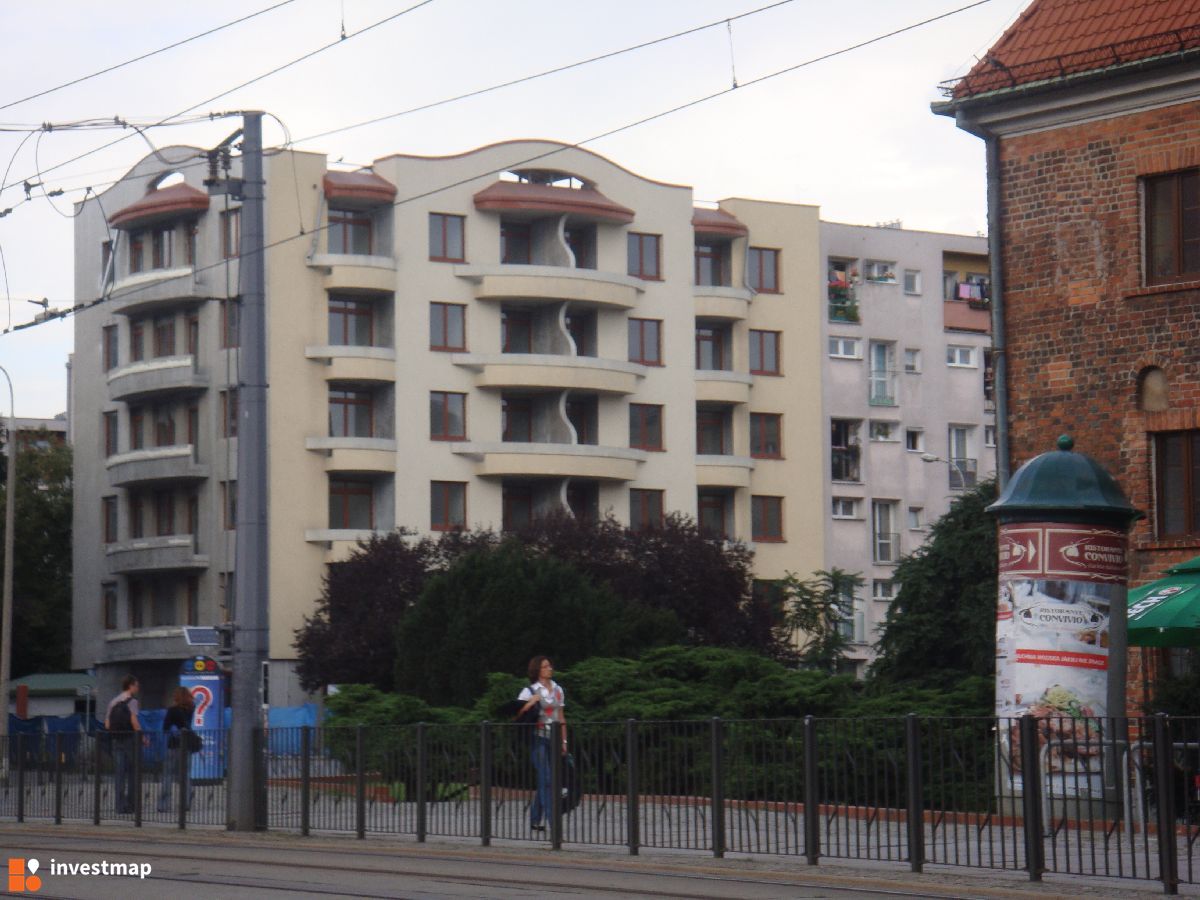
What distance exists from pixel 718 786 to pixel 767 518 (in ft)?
177

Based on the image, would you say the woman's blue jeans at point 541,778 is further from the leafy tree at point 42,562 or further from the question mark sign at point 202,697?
the leafy tree at point 42,562

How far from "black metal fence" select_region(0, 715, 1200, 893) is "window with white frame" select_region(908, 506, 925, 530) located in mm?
54118

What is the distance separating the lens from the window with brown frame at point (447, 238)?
64.4m

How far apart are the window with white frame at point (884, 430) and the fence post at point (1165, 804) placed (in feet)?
203

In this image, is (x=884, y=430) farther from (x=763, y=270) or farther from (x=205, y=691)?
(x=205, y=691)

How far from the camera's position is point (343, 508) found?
2518 inches

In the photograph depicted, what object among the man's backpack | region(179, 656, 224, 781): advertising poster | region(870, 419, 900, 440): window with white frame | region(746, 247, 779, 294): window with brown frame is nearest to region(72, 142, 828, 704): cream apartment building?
region(746, 247, 779, 294): window with brown frame

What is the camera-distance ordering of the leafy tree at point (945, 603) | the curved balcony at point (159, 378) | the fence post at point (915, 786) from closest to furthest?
1. the fence post at point (915, 786)
2. the leafy tree at point (945, 603)
3. the curved balcony at point (159, 378)

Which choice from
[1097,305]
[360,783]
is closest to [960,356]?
[1097,305]

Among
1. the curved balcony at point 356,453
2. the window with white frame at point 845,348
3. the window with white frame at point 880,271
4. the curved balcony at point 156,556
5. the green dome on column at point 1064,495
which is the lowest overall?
the green dome on column at point 1064,495

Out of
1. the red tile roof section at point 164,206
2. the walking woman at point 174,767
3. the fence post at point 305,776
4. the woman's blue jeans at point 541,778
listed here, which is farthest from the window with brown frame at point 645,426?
the woman's blue jeans at point 541,778

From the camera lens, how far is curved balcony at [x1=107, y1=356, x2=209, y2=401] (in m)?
64.2

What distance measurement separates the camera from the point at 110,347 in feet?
225

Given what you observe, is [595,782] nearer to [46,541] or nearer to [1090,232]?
[1090,232]
